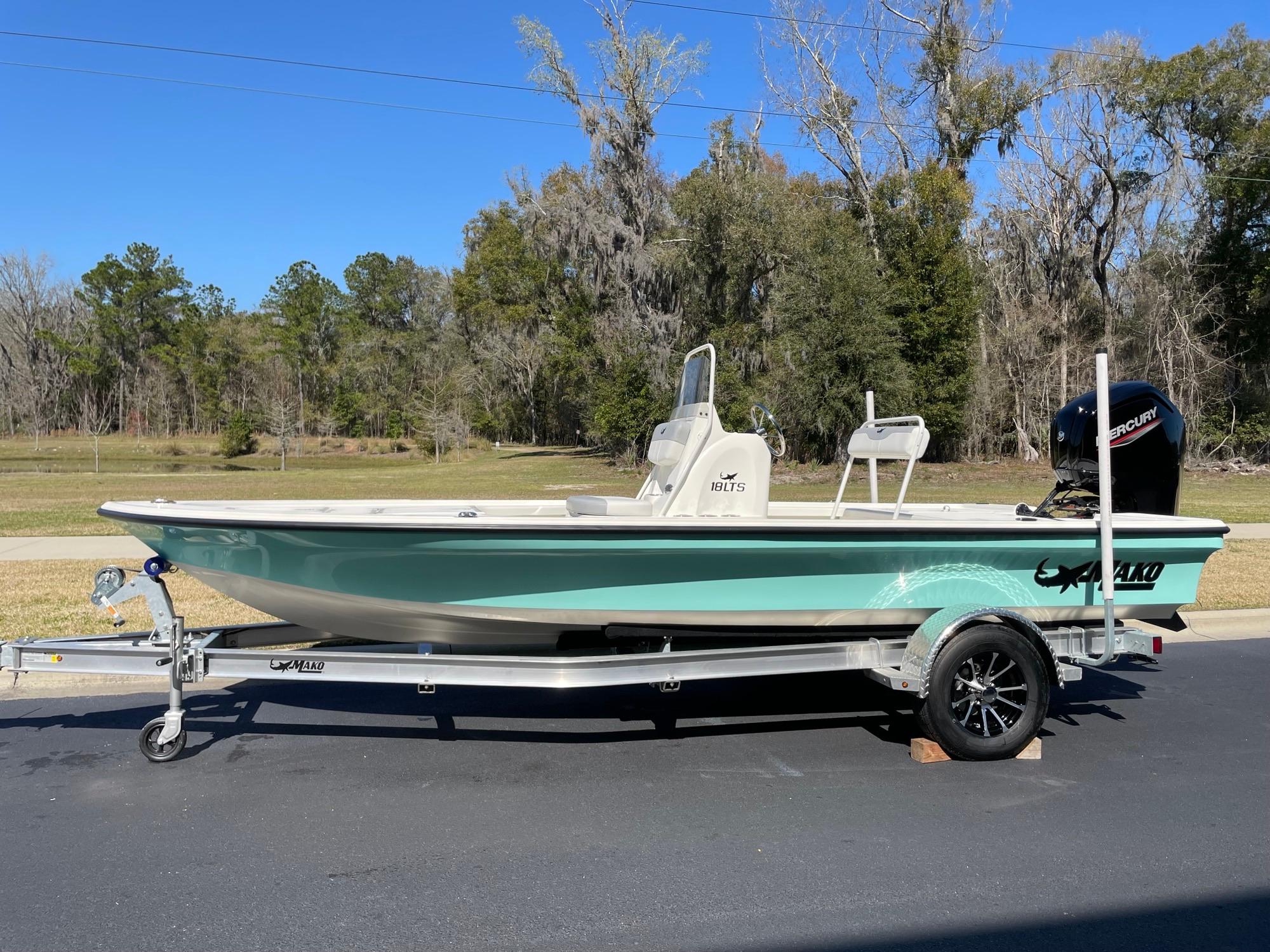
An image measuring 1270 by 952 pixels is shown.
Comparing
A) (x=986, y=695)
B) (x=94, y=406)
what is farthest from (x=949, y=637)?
(x=94, y=406)

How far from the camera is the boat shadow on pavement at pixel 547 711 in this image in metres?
5.10

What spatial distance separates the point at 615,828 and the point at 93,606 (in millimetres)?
5735

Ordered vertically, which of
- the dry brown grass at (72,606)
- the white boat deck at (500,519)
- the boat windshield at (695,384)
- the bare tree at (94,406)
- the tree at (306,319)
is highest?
the tree at (306,319)

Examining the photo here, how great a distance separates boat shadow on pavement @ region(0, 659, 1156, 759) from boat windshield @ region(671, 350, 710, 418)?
1915 millimetres

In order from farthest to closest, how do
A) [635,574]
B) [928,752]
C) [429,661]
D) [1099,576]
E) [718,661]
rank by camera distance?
Answer: [1099,576] → [928,752] → [635,574] → [718,661] → [429,661]

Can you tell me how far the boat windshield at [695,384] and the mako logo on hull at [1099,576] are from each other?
7.07 ft

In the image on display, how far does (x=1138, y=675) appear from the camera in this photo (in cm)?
661

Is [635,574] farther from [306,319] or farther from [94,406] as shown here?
[94,406]

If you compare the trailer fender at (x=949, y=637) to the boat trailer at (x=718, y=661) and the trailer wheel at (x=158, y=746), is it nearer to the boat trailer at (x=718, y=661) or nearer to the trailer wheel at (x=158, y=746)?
the boat trailer at (x=718, y=661)

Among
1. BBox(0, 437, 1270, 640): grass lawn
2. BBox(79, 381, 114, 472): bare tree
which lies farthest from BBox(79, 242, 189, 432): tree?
BBox(0, 437, 1270, 640): grass lawn

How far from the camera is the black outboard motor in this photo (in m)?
5.40

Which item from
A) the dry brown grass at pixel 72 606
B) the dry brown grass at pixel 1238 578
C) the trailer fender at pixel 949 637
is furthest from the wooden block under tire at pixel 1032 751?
the dry brown grass at pixel 72 606

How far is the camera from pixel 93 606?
7.46m

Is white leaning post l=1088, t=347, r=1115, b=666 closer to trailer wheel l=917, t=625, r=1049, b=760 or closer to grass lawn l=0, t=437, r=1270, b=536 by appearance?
trailer wheel l=917, t=625, r=1049, b=760
